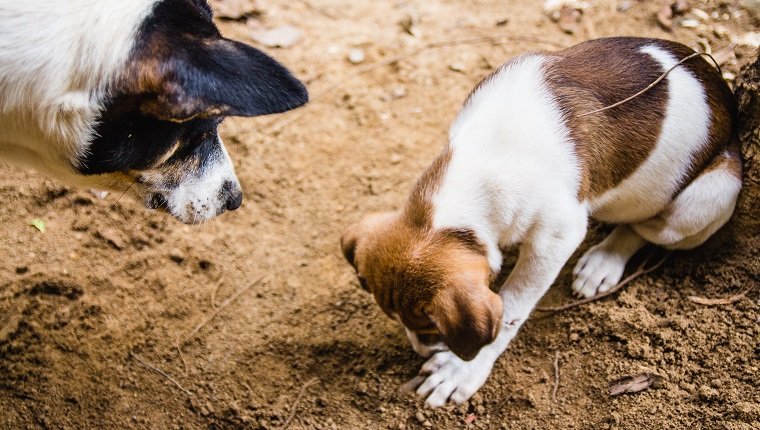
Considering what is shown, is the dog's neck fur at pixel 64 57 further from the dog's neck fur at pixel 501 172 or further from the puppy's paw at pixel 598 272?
the puppy's paw at pixel 598 272

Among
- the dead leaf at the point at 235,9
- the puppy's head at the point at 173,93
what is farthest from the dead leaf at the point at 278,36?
the puppy's head at the point at 173,93

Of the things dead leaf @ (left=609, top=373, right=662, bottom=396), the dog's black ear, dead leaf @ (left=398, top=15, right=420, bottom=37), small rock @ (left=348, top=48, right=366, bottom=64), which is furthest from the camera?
dead leaf @ (left=398, top=15, right=420, bottom=37)

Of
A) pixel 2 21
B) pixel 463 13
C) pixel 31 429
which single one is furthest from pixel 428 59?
pixel 31 429

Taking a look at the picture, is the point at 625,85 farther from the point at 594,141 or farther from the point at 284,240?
the point at 284,240

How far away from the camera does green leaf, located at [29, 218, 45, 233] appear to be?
3.35m

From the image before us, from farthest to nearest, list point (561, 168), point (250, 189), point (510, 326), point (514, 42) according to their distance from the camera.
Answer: point (514, 42) → point (250, 189) → point (510, 326) → point (561, 168)

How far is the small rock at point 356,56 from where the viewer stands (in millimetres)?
4391

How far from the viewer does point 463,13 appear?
466cm

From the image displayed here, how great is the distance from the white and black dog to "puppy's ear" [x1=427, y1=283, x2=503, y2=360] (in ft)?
2.89

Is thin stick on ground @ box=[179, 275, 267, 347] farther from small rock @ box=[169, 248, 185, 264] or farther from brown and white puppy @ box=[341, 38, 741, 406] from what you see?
brown and white puppy @ box=[341, 38, 741, 406]

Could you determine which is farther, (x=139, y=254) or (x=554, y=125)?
(x=139, y=254)

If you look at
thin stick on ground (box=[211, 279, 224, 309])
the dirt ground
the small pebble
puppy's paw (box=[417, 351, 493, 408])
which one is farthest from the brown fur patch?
thin stick on ground (box=[211, 279, 224, 309])

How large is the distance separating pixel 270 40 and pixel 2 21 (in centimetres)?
248

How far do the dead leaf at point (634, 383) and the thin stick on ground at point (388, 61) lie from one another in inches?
90.2
